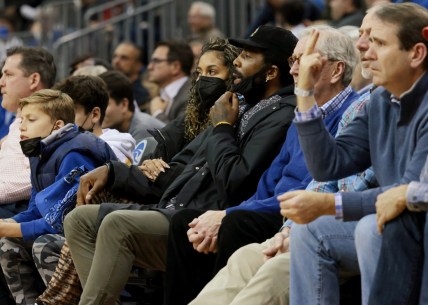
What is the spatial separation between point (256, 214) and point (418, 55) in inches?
47.0

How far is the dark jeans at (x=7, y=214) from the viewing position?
6809 millimetres

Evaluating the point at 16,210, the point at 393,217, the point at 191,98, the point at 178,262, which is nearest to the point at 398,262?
the point at 393,217

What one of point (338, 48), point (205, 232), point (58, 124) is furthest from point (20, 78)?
point (338, 48)

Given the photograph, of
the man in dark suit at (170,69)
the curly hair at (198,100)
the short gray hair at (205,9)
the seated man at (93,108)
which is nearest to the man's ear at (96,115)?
the seated man at (93,108)

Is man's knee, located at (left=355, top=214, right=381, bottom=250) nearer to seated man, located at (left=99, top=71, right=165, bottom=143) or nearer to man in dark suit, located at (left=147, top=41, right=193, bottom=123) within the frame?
seated man, located at (left=99, top=71, right=165, bottom=143)

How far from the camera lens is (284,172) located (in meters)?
5.28

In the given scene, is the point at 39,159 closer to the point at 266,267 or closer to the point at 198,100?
the point at 198,100

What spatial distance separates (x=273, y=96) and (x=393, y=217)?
187cm

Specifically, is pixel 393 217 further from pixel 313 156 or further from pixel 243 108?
pixel 243 108

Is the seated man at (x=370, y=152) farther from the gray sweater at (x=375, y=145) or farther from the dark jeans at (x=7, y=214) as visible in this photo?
the dark jeans at (x=7, y=214)

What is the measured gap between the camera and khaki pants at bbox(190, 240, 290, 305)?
461 centimetres

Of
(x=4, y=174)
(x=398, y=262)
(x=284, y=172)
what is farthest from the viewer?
(x=4, y=174)

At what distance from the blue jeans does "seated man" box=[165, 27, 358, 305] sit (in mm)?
693


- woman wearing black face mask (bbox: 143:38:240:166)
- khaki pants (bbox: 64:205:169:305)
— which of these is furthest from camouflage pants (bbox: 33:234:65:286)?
woman wearing black face mask (bbox: 143:38:240:166)
